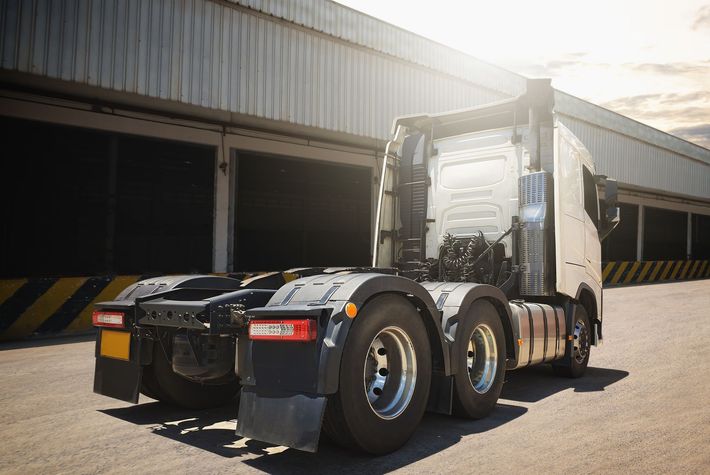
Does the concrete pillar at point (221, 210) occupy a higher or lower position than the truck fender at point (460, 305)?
higher

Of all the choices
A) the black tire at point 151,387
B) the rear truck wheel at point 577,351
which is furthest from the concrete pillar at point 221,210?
the rear truck wheel at point 577,351

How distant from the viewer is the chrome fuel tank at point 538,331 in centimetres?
594

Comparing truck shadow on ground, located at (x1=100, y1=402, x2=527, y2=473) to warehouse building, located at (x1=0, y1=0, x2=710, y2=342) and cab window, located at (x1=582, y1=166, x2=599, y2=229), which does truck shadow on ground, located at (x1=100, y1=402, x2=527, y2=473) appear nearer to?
cab window, located at (x1=582, y1=166, x2=599, y2=229)

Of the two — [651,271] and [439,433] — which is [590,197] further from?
[651,271]

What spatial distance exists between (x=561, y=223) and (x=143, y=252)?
28.1 feet

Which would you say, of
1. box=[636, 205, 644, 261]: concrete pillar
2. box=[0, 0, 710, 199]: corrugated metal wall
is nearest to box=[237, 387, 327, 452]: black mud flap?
box=[0, 0, 710, 199]: corrugated metal wall

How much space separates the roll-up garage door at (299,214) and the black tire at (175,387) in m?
8.39

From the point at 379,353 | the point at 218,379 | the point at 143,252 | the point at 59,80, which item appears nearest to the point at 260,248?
the point at 143,252

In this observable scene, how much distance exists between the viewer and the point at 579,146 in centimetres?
770

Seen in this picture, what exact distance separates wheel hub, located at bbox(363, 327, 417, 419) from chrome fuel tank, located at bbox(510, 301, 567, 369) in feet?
5.58

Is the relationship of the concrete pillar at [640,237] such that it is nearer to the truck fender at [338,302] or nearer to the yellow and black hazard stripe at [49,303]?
the yellow and black hazard stripe at [49,303]

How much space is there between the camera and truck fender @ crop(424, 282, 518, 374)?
490cm

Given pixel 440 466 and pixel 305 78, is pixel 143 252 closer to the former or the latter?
pixel 305 78

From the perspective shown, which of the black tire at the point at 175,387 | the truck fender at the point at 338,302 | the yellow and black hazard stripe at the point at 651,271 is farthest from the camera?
the yellow and black hazard stripe at the point at 651,271
